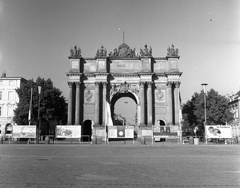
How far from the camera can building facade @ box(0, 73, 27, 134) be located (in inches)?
2903

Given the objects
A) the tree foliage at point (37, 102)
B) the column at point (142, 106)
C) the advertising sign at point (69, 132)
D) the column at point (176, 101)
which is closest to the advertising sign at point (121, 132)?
the advertising sign at point (69, 132)

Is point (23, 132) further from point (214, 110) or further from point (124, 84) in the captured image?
point (214, 110)

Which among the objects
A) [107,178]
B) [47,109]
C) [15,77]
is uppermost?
[15,77]

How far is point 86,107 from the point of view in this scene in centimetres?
6031

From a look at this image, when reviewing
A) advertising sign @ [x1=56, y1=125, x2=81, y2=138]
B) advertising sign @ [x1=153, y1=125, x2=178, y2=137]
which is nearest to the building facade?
advertising sign @ [x1=56, y1=125, x2=81, y2=138]

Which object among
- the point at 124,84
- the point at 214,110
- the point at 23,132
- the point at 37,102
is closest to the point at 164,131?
the point at 124,84

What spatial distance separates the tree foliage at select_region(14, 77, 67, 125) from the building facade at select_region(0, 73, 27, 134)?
38.3 ft

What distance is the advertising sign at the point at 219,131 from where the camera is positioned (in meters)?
41.2

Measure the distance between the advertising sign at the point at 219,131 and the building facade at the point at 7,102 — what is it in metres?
51.0

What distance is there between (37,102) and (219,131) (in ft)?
127

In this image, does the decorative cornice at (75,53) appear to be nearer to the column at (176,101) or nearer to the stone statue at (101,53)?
the stone statue at (101,53)

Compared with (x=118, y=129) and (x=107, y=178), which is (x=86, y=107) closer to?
(x=118, y=129)

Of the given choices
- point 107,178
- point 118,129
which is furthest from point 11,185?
point 118,129

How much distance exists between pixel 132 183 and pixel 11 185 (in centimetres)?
356
